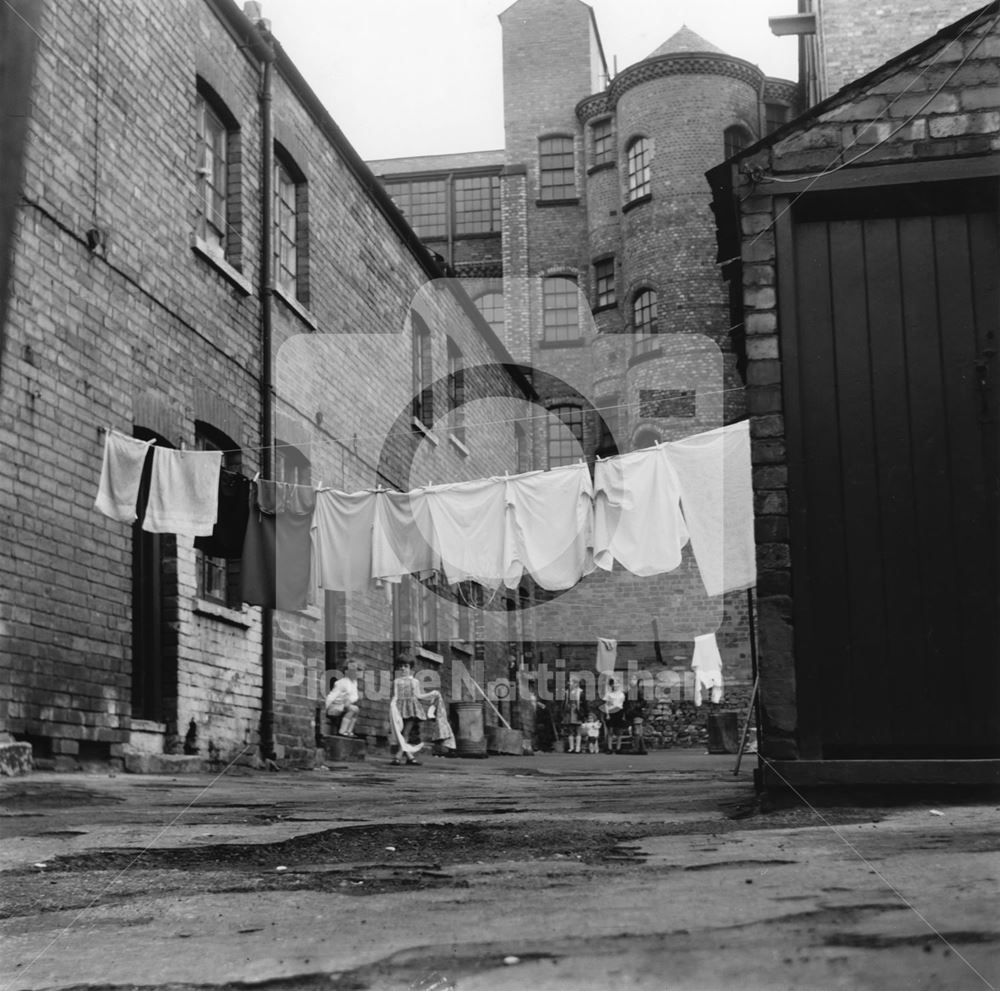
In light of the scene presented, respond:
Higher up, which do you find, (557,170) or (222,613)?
(557,170)

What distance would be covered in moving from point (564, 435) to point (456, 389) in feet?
37.3

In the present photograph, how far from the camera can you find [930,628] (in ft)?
24.3

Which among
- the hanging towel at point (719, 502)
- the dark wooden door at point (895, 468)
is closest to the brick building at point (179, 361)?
the dark wooden door at point (895, 468)

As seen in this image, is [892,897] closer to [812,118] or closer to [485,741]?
[812,118]

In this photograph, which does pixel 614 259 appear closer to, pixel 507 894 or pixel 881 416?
pixel 881 416

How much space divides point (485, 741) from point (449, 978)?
60.8 ft

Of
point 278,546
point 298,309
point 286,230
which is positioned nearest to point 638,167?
point 286,230

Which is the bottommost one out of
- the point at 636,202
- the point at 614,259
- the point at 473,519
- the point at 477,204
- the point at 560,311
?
the point at 473,519

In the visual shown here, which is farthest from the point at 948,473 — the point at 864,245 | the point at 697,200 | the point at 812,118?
the point at 697,200

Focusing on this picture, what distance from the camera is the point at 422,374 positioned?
21875 mm

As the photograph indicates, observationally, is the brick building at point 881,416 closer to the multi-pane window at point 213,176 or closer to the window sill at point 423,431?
the multi-pane window at point 213,176

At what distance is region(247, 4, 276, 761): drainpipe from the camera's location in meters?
14.3

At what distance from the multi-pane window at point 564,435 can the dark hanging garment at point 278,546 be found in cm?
2227

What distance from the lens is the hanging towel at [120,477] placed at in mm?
10578
